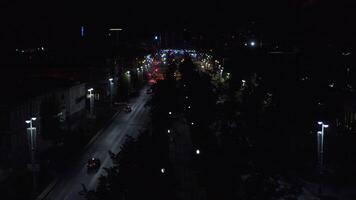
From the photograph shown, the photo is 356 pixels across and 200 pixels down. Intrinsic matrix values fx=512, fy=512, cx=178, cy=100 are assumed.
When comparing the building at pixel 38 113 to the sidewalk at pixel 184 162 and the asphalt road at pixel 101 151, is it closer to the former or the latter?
the asphalt road at pixel 101 151

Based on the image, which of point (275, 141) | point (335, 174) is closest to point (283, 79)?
point (335, 174)

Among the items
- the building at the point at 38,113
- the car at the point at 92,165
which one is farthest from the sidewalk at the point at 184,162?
the building at the point at 38,113

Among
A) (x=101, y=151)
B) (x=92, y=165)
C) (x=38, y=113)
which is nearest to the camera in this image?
→ (x=92, y=165)

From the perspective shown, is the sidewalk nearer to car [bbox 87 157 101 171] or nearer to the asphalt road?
the asphalt road

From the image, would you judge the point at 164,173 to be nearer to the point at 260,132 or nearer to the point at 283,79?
the point at 260,132

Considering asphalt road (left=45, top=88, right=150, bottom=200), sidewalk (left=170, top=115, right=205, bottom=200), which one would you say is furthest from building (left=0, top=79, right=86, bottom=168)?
sidewalk (left=170, top=115, right=205, bottom=200)

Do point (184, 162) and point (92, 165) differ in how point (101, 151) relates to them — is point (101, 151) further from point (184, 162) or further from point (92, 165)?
point (184, 162)

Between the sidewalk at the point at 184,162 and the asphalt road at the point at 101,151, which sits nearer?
the sidewalk at the point at 184,162

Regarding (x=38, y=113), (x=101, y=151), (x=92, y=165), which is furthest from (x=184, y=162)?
(x=38, y=113)
